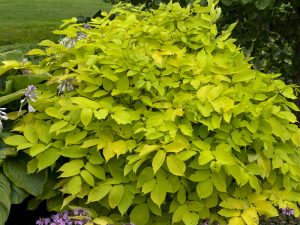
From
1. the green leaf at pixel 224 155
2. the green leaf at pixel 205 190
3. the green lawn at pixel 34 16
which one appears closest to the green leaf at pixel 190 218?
the green leaf at pixel 205 190

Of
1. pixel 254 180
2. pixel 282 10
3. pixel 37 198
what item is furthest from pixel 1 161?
pixel 282 10

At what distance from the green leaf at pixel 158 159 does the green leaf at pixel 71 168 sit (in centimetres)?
40

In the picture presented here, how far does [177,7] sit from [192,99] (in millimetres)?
679

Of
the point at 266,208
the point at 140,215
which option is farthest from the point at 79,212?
the point at 266,208

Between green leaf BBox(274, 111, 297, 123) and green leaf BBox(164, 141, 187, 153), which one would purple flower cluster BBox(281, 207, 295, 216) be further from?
green leaf BBox(164, 141, 187, 153)

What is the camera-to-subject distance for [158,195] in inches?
102

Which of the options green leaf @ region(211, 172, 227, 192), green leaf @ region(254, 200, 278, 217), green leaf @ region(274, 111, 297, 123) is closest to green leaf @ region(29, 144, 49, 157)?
green leaf @ region(211, 172, 227, 192)

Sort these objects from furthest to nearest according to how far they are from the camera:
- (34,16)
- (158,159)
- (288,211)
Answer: (34,16)
(288,211)
(158,159)

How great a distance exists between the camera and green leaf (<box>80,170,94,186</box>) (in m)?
2.63

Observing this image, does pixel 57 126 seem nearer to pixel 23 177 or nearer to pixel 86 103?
pixel 86 103

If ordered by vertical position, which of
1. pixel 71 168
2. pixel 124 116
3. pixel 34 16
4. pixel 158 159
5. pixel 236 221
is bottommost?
pixel 34 16

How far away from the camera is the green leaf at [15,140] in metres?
2.77

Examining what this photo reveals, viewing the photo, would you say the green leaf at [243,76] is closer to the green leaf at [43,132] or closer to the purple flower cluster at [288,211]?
the purple flower cluster at [288,211]

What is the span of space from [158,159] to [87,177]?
1.25ft
